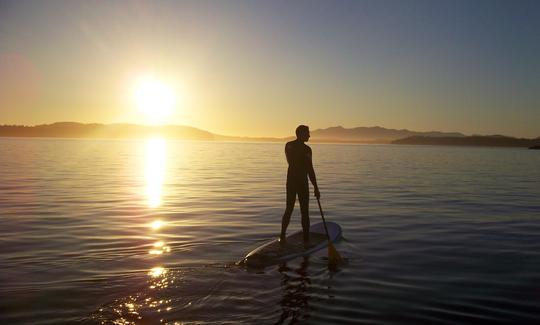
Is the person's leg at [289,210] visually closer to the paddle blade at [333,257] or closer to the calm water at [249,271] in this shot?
the calm water at [249,271]

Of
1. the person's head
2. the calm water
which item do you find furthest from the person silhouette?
the calm water

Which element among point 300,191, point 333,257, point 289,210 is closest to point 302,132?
point 300,191

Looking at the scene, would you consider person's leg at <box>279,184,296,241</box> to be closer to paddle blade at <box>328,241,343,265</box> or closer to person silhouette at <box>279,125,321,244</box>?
person silhouette at <box>279,125,321,244</box>

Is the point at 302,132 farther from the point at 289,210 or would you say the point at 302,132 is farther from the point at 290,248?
the point at 290,248

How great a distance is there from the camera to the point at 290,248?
10.2 meters

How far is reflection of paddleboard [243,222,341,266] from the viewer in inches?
364

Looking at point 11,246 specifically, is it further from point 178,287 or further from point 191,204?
point 191,204

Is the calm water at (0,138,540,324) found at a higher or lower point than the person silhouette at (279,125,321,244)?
lower

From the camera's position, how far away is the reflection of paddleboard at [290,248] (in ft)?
30.3

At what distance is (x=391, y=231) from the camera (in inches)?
522

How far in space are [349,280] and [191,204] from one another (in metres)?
11.6

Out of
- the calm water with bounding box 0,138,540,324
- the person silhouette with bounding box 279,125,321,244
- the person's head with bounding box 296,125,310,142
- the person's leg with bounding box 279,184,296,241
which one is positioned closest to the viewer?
the calm water with bounding box 0,138,540,324

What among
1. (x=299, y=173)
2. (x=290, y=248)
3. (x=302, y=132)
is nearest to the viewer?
(x=290, y=248)

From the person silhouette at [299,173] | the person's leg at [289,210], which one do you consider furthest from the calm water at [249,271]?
the person silhouette at [299,173]
